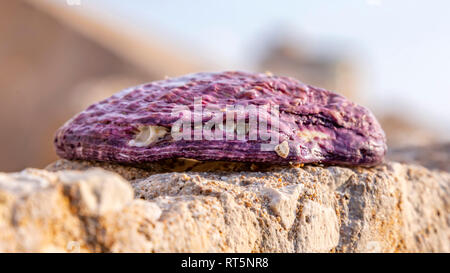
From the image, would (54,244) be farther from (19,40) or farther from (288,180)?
(19,40)

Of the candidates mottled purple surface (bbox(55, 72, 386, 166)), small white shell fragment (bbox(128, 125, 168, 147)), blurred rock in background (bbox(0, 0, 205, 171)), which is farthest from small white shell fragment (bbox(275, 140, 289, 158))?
blurred rock in background (bbox(0, 0, 205, 171))

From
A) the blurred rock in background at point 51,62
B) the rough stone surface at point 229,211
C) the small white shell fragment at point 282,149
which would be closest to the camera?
the rough stone surface at point 229,211

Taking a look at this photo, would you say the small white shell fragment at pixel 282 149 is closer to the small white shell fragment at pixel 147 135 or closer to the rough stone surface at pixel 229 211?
the rough stone surface at pixel 229 211

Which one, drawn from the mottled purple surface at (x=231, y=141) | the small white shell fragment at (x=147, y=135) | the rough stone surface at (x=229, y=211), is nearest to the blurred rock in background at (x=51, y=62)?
the mottled purple surface at (x=231, y=141)

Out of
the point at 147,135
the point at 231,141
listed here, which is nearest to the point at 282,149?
the point at 231,141

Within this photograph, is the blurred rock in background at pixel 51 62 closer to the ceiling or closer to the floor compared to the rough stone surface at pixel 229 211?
closer to the ceiling

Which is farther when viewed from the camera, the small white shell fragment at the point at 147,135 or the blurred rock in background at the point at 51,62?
the blurred rock in background at the point at 51,62
